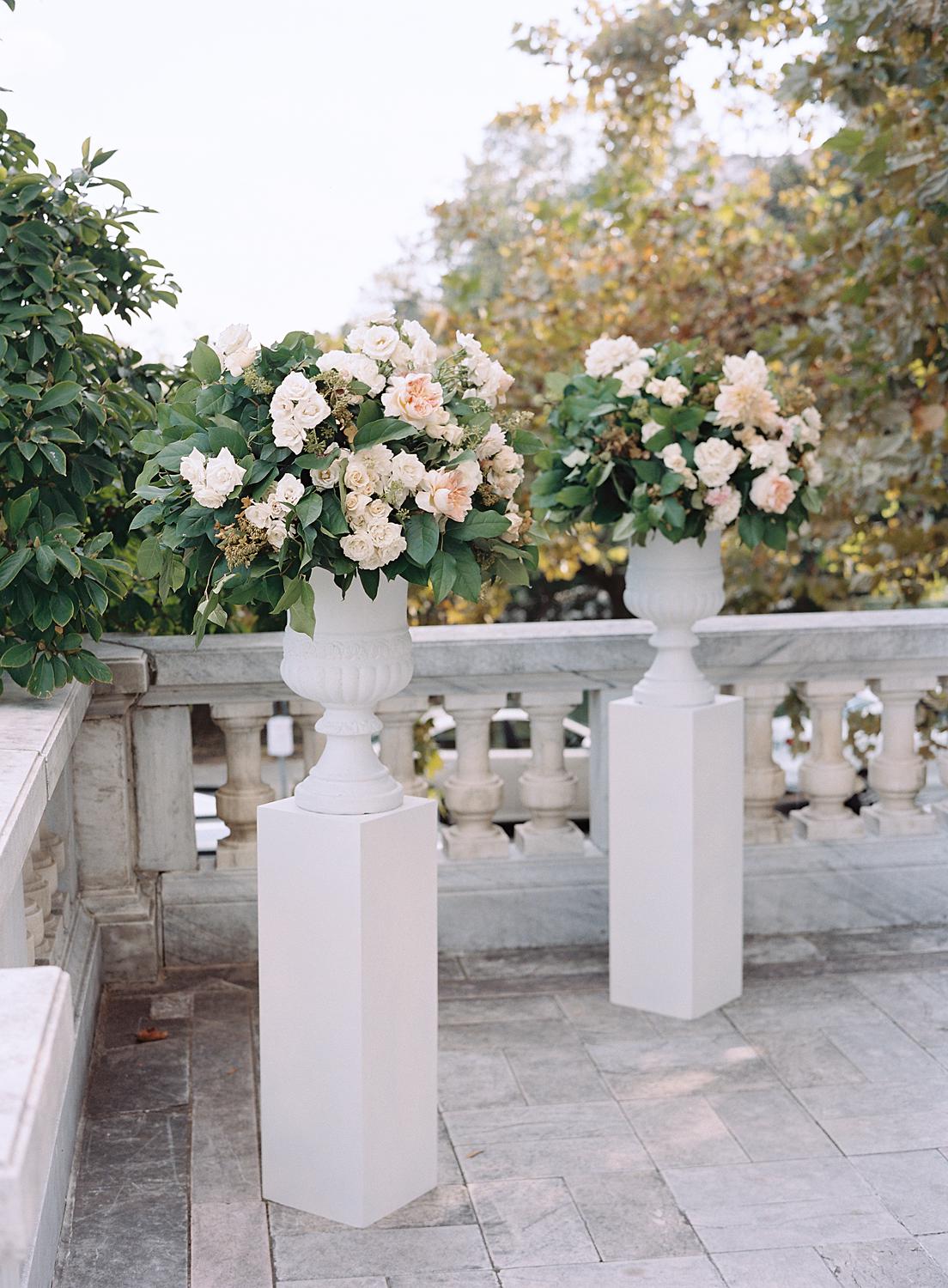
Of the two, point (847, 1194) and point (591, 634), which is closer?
point (847, 1194)

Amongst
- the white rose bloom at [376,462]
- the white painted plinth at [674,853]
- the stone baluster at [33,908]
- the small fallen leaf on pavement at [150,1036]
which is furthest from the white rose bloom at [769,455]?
the small fallen leaf on pavement at [150,1036]

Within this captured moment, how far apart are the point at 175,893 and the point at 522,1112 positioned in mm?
1338

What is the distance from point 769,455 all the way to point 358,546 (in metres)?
1.40

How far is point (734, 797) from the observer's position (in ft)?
12.3

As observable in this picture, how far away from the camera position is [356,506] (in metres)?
2.39

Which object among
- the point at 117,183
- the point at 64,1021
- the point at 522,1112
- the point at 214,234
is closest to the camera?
the point at 64,1021

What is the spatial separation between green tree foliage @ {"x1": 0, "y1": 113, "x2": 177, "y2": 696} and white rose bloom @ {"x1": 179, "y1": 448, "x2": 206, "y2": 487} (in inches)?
21.0

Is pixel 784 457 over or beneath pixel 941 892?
over

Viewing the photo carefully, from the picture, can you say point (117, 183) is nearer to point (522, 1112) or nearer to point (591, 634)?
point (591, 634)

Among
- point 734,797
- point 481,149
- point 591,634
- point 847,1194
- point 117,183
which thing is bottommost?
point 847,1194

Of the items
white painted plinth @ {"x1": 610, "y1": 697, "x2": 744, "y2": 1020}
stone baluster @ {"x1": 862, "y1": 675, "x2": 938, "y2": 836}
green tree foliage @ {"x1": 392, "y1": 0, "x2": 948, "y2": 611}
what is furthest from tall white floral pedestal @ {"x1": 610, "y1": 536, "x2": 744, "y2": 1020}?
green tree foliage @ {"x1": 392, "y1": 0, "x2": 948, "y2": 611}

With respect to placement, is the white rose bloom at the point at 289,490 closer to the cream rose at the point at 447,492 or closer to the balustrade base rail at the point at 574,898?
the cream rose at the point at 447,492

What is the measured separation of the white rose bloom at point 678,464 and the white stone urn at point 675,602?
25 centimetres

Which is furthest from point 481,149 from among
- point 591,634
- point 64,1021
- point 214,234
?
point 64,1021
